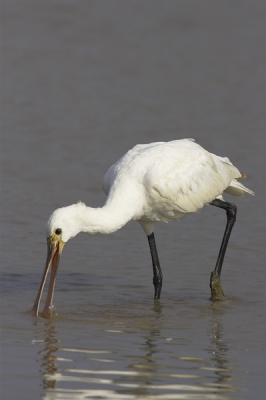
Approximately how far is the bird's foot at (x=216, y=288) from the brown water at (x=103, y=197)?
12 centimetres

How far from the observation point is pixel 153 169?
10.5 meters

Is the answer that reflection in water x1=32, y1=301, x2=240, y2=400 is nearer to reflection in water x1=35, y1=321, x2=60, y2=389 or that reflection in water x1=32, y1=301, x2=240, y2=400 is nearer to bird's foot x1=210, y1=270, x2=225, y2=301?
reflection in water x1=35, y1=321, x2=60, y2=389

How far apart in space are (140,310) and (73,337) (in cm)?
167

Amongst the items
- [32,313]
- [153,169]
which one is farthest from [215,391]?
[153,169]

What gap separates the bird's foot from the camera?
10.9 m

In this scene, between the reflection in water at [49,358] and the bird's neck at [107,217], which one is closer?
the reflection in water at [49,358]

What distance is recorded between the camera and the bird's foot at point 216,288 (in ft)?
35.8

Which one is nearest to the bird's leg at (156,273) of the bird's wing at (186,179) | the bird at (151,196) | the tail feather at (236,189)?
the bird at (151,196)

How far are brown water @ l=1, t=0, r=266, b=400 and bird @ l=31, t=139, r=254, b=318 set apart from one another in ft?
1.90

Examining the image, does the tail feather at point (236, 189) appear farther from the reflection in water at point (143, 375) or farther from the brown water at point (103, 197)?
the reflection in water at point (143, 375)

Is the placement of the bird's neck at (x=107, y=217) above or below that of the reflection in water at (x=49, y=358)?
above

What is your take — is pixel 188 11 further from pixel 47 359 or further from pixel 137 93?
pixel 47 359

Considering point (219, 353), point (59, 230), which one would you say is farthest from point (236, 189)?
point (219, 353)

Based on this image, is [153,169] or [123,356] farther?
[153,169]
